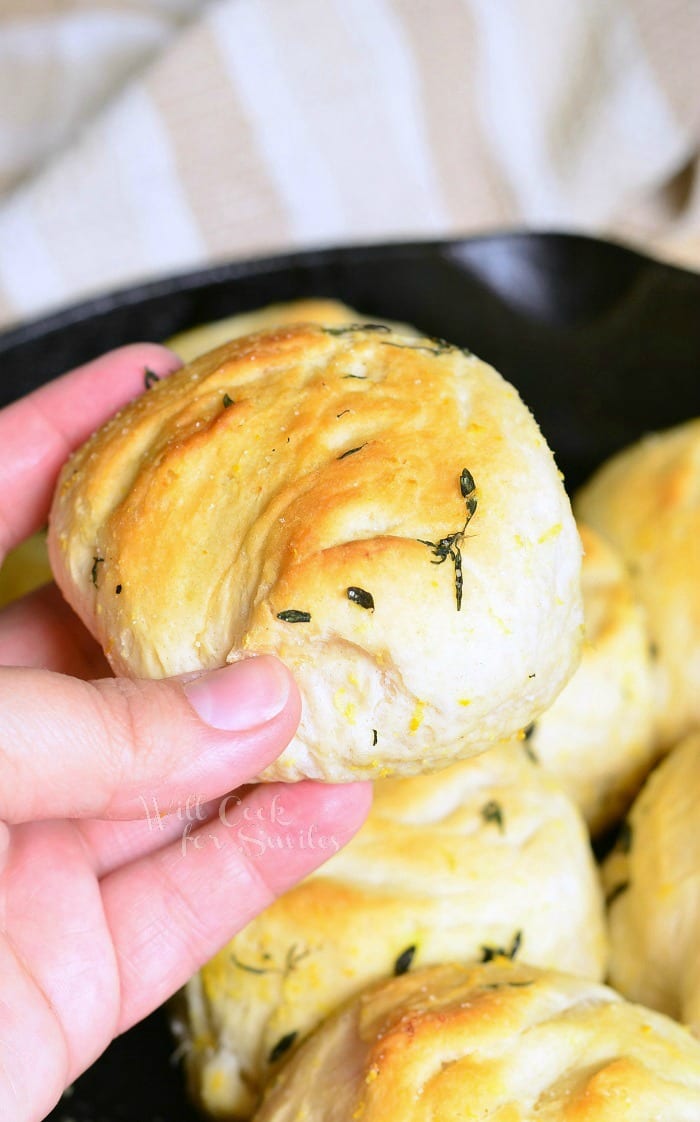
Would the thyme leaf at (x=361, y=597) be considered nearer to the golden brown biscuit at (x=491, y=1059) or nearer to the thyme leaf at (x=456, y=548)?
the thyme leaf at (x=456, y=548)

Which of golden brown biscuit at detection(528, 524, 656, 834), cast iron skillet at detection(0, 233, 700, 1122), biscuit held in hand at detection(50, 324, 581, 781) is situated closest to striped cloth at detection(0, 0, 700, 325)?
cast iron skillet at detection(0, 233, 700, 1122)

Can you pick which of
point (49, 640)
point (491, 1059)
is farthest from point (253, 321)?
point (491, 1059)

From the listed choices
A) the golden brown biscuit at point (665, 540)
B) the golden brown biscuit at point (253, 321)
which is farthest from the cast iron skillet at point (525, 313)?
the golden brown biscuit at point (665, 540)

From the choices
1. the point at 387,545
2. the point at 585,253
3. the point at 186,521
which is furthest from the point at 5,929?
the point at 585,253

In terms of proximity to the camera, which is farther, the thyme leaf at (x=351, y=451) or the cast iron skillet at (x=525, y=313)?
the cast iron skillet at (x=525, y=313)

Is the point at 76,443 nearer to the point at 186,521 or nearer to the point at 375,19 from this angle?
the point at 186,521

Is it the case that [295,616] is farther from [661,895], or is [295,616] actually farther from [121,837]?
[661,895]
